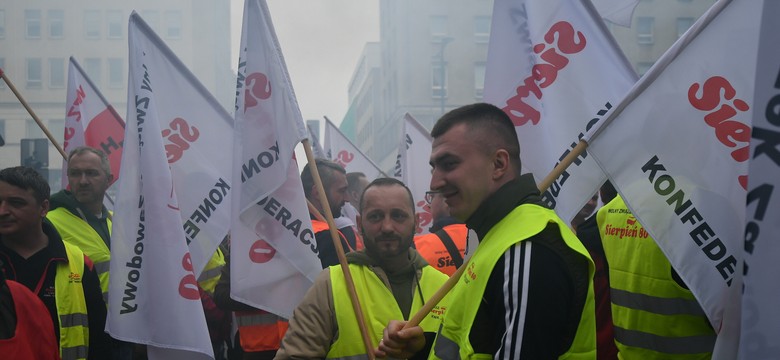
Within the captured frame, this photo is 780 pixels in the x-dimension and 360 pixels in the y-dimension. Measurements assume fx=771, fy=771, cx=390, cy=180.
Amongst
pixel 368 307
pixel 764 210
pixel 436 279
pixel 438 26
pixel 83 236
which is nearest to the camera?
pixel 764 210

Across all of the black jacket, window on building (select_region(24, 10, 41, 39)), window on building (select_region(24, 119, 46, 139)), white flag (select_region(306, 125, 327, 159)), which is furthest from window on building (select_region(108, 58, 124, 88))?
the black jacket

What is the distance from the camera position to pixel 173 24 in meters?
42.2

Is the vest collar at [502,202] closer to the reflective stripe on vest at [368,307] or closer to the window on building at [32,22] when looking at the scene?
the reflective stripe on vest at [368,307]

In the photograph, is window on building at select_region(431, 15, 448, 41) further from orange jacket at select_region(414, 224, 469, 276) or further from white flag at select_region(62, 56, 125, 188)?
orange jacket at select_region(414, 224, 469, 276)

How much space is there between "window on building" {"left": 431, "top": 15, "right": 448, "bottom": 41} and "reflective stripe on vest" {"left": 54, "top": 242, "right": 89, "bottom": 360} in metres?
46.4

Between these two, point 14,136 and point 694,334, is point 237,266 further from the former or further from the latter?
point 14,136

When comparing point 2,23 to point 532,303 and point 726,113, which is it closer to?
point 726,113

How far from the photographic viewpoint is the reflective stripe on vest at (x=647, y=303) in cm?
347

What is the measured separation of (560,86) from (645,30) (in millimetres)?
41765

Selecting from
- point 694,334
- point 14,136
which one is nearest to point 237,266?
Answer: point 694,334

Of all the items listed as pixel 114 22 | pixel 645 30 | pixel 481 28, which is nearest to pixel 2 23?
pixel 114 22

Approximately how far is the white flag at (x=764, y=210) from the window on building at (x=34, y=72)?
5073 cm

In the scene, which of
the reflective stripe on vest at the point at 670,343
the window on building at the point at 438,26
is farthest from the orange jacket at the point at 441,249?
the window on building at the point at 438,26

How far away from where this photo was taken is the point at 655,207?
10.5 feet
